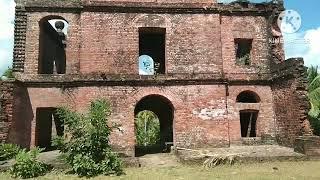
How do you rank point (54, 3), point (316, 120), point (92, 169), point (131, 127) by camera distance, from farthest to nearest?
1. point (316, 120)
2. point (54, 3)
3. point (131, 127)
4. point (92, 169)

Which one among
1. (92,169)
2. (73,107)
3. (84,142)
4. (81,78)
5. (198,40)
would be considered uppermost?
(198,40)

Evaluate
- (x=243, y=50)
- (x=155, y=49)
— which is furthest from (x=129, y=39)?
(x=243, y=50)

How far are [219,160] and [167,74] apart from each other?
4.34 meters

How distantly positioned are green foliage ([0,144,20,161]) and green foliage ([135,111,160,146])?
43.2ft

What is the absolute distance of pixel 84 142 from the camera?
12.8 metres

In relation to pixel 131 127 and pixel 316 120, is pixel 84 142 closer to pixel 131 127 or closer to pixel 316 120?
pixel 131 127

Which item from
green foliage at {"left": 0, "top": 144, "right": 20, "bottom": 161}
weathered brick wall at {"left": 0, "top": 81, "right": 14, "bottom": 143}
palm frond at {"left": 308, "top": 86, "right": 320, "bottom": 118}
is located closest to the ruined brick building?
weathered brick wall at {"left": 0, "top": 81, "right": 14, "bottom": 143}

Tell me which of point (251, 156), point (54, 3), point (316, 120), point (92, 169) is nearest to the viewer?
point (92, 169)

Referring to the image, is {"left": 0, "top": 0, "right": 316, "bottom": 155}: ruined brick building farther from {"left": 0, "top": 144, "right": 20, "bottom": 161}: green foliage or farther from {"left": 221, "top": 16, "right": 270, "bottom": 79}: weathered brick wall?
{"left": 0, "top": 144, "right": 20, "bottom": 161}: green foliage

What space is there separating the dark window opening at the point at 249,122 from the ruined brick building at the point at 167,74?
33 centimetres

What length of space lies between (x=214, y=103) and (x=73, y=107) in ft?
18.9

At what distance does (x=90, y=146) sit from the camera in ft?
41.7

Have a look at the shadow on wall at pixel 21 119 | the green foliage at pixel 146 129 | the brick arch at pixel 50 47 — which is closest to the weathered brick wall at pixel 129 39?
the brick arch at pixel 50 47

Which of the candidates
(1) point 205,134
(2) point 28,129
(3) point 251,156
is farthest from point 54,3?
(3) point 251,156
